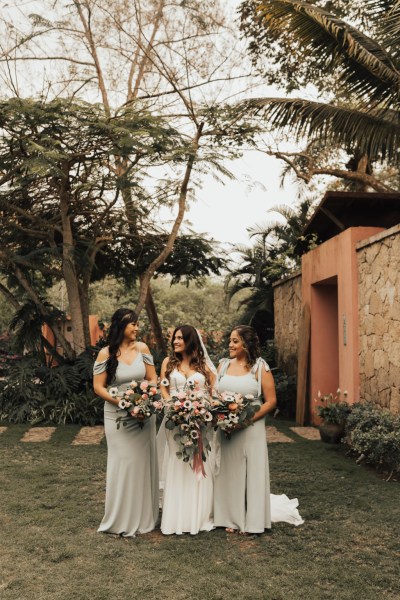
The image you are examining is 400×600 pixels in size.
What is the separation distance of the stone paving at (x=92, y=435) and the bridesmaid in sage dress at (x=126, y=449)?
5.30 metres

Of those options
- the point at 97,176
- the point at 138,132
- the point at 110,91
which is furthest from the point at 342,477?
the point at 110,91

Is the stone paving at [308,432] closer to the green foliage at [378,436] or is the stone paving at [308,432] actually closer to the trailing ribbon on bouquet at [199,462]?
the green foliage at [378,436]

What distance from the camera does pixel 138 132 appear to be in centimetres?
1230

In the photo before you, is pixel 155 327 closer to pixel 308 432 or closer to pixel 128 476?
pixel 308 432

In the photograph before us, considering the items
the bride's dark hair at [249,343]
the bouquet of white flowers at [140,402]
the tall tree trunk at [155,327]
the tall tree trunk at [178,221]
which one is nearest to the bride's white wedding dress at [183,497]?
the bouquet of white flowers at [140,402]

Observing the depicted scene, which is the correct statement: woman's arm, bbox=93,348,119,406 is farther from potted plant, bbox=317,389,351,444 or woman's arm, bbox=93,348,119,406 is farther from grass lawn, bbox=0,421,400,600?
potted plant, bbox=317,389,351,444

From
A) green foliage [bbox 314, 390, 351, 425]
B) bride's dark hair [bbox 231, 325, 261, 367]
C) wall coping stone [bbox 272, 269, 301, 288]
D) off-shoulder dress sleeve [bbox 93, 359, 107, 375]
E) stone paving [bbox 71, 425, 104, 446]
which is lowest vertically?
stone paving [bbox 71, 425, 104, 446]

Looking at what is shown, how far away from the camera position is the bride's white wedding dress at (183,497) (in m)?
5.86

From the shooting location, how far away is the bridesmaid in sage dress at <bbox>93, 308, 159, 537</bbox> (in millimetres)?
5883

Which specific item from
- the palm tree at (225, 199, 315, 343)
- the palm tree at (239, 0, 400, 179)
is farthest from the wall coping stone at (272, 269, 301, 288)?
the palm tree at (239, 0, 400, 179)

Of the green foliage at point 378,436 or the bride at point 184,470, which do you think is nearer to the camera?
the bride at point 184,470

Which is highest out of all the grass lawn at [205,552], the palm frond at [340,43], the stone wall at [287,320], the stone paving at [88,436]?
the palm frond at [340,43]

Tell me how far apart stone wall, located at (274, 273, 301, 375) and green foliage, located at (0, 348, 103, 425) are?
4.62 metres

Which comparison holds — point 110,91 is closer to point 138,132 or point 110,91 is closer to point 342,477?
point 138,132
